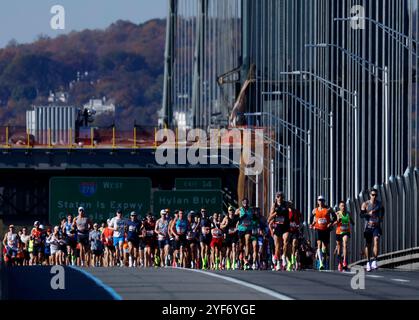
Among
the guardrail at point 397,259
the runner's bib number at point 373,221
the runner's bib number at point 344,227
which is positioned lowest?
the guardrail at point 397,259

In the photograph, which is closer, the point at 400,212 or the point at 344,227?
the point at 344,227

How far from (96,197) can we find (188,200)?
3.90 meters

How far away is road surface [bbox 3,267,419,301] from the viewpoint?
83.4ft

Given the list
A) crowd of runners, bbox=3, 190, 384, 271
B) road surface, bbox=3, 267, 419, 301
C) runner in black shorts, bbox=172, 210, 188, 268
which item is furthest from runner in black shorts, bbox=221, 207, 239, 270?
road surface, bbox=3, 267, 419, 301

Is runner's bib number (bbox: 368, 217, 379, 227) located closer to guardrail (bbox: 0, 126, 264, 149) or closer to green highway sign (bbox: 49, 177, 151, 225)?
green highway sign (bbox: 49, 177, 151, 225)

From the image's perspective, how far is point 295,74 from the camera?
78.8 metres

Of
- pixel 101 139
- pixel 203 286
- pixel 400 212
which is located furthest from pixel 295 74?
pixel 203 286

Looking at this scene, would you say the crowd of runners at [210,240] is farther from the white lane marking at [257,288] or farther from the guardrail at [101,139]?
the guardrail at [101,139]

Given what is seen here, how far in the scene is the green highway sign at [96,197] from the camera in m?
79.1

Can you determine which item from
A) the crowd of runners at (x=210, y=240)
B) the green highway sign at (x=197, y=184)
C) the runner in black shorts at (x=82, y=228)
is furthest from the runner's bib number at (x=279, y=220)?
the green highway sign at (x=197, y=184)

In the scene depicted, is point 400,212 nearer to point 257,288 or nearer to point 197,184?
point 257,288

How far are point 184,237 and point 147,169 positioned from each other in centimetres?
4240

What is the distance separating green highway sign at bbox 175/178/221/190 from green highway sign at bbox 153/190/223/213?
667 millimetres

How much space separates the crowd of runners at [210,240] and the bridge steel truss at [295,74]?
60.8 feet
